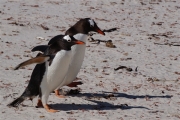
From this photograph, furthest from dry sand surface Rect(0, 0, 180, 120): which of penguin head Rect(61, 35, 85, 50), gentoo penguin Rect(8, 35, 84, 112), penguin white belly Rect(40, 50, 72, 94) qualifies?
penguin head Rect(61, 35, 85, 50)

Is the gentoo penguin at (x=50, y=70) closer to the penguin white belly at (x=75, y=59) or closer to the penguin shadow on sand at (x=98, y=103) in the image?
the penguin shadow on sand at (x=98, y=103)

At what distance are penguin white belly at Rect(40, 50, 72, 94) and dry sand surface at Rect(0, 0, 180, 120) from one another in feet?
0.96

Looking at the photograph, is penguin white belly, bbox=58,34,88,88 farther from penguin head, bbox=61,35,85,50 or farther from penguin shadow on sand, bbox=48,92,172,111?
penguin head, bbox=61,35,85,50

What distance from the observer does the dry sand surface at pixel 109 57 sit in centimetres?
548

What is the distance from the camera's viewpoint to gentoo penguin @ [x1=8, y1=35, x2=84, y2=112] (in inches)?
200

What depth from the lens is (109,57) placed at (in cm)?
809

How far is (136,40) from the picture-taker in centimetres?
947

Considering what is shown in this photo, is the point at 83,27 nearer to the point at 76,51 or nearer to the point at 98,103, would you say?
the point at 76,51

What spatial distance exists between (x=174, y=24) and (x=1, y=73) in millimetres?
5588

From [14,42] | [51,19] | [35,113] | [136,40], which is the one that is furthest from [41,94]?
[51,19]

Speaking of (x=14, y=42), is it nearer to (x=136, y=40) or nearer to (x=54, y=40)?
(x=136, y=40)

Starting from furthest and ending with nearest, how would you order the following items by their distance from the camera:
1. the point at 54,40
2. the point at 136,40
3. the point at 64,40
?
the point at 136,40
the point at 54,40
the point at 64,40

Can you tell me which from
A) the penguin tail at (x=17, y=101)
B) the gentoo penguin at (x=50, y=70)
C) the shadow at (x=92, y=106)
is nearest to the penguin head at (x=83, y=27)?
the gentoo penguin at (x=50, y=70)

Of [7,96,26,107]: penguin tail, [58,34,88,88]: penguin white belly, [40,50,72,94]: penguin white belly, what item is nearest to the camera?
[40,50,72,94]: penguin white belly
